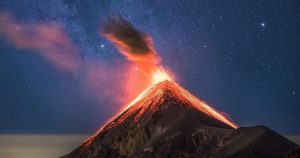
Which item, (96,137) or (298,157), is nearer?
(298,157)

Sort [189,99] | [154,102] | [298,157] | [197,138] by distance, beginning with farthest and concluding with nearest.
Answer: [189,99], [154,102], [197,138], [298,157]

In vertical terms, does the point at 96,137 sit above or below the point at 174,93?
below

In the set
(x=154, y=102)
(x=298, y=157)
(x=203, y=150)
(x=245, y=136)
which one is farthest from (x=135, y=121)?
(x=298, y=157)

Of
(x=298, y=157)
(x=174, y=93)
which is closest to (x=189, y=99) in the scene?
(x=174, y=93)

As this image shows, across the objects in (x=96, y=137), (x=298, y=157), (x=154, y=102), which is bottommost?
(x=298, y=157)

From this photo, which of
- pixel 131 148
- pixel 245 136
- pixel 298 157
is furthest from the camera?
pixel 131 148

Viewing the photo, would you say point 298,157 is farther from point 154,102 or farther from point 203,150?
point 154,102

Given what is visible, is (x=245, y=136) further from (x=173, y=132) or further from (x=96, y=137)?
(x=96, y=137)
